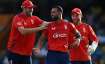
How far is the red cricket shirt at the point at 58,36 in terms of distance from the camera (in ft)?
42.5

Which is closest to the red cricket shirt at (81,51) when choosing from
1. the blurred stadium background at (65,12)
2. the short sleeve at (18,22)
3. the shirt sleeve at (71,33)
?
the shirt sleeve at (71,33)

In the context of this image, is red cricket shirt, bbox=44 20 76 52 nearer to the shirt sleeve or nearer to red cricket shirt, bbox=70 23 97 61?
the shirt sleeve

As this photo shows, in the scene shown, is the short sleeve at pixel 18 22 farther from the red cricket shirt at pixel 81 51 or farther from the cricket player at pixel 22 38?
the red cricket shirt at pixel 81 51

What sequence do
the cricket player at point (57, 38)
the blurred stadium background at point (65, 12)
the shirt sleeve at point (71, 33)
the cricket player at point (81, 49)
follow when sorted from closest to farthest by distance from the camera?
the cricket player at point (57, 38) < the shirt sleeve at point (71, 33) < the cricket player at point (81, 49) < the blurred stadium background at point (65, 12)

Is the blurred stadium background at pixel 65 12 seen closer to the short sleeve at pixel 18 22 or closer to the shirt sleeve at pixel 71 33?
the shirt sleeve at pixel 71 33

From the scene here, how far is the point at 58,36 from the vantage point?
13.0 m

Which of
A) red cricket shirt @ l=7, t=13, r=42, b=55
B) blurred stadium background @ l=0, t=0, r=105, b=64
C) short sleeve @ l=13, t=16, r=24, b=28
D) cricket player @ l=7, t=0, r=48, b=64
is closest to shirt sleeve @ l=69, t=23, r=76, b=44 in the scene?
cricket player @ l=7, t=0, r=48, b=64

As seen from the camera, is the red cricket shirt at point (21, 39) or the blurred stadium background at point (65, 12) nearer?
the red cricket shirt at point (21, 39)

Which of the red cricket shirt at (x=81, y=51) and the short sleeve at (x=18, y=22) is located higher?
the short sleeve at (x=18, y=22)

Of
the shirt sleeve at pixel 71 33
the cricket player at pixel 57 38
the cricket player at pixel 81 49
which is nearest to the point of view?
the cricket player at pixel 57 38

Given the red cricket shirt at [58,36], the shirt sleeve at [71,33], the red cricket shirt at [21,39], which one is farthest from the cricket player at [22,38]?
the shirt sleeve at [71,33]

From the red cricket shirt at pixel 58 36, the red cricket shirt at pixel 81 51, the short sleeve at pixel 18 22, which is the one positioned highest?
the short sleeve at pixel 18 22

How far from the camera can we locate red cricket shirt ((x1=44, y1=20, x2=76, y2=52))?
12969mm

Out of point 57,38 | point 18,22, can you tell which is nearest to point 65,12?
point 18,22
